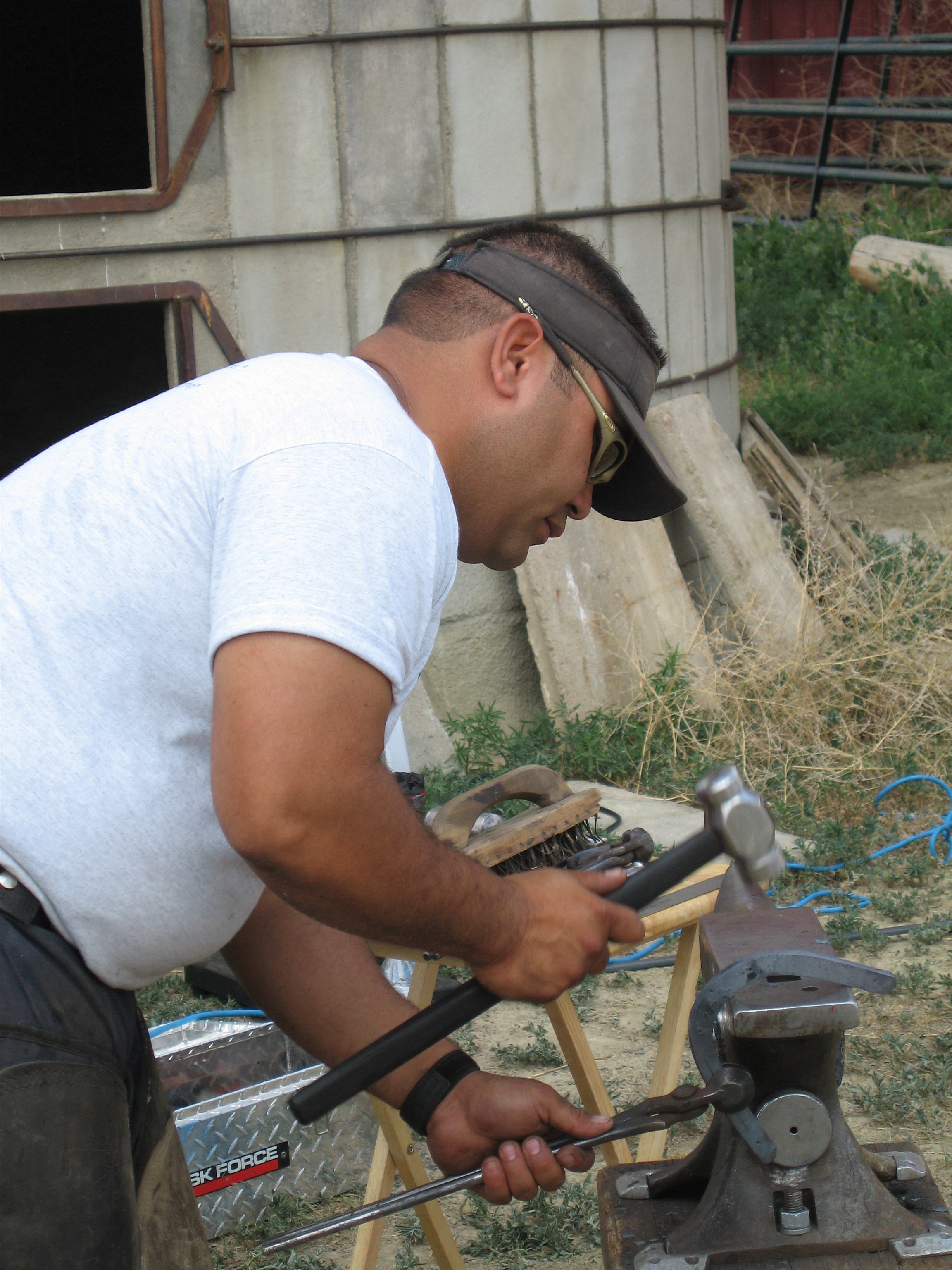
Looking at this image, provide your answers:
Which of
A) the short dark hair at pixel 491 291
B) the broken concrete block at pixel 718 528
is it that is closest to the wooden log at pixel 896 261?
the broken concrete block at pixel 718 528

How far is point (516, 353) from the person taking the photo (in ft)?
5.02

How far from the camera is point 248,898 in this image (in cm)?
151

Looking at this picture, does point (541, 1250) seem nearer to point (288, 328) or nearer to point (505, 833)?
point (505, 833)

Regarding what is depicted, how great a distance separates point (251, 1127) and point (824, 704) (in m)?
2.99

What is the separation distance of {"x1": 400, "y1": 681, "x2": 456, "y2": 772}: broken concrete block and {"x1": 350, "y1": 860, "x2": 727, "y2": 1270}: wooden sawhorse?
2229 mm

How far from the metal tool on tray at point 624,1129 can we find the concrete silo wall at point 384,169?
3.47m

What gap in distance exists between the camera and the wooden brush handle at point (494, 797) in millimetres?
2729

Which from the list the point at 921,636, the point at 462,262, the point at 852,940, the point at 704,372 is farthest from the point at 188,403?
the point at 704,372

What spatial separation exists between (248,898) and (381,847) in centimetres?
37

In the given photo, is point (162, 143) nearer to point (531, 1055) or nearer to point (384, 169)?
point (384, 169)

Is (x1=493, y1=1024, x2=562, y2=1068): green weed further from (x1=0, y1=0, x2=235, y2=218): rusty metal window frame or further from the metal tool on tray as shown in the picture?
(x1=0, y1=0, x2=235, y2=218): rusty metal window frame

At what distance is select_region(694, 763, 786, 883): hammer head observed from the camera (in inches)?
55.7

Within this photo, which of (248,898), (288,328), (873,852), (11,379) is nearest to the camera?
(248,898)

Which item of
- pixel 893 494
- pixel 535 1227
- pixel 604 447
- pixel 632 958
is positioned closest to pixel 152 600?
pixel 604 447
